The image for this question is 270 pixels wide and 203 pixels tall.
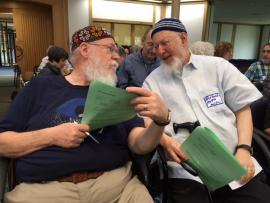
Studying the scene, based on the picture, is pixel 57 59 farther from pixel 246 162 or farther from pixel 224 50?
pixel 246 162

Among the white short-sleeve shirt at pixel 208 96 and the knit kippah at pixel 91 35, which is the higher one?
the knit kippah at pixel 91 35

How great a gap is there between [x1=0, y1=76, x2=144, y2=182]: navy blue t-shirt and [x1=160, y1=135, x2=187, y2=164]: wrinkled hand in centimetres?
15

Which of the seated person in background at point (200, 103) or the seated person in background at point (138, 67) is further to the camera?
the seated person in background at point (138, 67)

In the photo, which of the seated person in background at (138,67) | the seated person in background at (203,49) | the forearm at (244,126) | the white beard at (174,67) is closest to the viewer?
the forearm at (244,126)

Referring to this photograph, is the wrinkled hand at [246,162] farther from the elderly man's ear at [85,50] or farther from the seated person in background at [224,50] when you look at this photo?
the seated person in background at [224,50]

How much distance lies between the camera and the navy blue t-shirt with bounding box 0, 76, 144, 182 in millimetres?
1240

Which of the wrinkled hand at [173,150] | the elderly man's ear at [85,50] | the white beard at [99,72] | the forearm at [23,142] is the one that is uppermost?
the elderly man's ear at [85,50]

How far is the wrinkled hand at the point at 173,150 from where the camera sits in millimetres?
1304

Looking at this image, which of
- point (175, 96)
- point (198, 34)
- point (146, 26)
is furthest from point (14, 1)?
point (175, 96)

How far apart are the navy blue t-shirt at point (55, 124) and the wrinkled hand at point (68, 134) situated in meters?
0.04

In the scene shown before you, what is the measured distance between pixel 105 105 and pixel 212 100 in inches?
27.2

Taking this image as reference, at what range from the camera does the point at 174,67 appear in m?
1.57

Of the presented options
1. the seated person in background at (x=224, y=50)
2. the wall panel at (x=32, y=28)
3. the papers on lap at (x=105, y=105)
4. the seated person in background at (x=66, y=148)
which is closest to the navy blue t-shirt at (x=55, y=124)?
the seated person in background at (x=66, y=148)

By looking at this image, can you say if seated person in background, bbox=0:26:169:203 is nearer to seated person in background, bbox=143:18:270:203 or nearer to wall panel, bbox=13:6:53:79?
seated person in background, bbox=143:18:270:203
